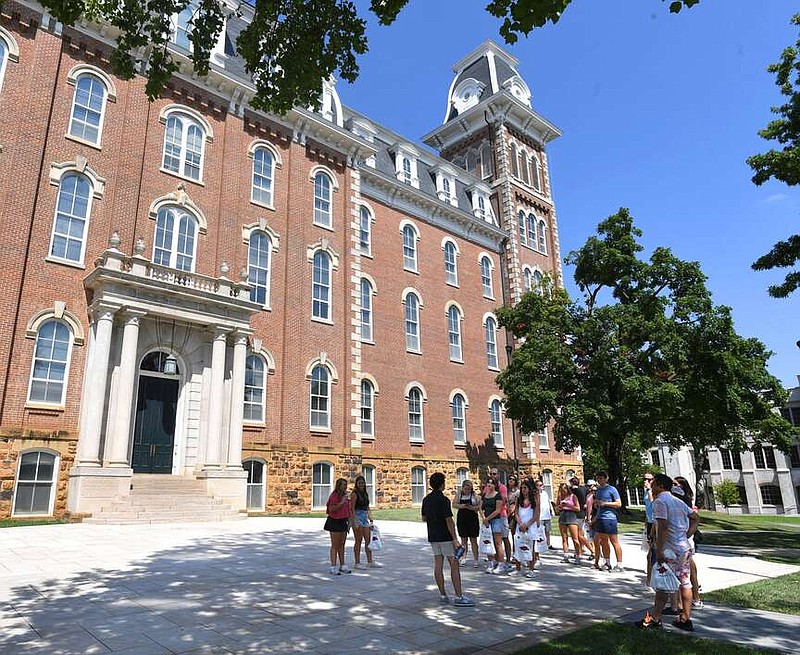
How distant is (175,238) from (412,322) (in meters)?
12.8

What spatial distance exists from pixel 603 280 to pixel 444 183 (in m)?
12.4

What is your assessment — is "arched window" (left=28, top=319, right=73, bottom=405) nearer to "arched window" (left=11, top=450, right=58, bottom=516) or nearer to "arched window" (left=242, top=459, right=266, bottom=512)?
"arched window" (left=11, top=450, right=58, bottom=516)

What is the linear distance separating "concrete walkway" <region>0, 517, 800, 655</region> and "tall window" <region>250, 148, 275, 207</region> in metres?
15.1

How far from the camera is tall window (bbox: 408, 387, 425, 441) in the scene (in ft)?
91.0

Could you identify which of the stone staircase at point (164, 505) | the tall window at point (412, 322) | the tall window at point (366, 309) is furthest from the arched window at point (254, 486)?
the tall window at point (412, 322)

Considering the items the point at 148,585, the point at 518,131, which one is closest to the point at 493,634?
the point at 148,585

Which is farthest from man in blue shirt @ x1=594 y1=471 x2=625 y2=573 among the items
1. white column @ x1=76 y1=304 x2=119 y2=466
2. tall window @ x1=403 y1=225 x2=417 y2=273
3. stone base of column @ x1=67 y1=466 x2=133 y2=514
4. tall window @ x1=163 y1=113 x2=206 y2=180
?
tall window @ x1=403 y1=225 x2=417 y2=273

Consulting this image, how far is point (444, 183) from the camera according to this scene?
34438mm

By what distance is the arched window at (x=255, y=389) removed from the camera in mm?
21219

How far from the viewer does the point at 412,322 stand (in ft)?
96.6

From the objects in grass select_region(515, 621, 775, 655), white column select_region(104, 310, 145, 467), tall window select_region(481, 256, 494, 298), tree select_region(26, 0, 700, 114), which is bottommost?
grass select_region(515, 621, 775, 655)

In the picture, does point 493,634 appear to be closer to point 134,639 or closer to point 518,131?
point 134,639

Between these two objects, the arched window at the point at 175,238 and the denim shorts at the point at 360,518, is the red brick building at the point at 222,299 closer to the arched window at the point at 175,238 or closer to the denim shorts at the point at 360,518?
the arched window at the point at 175,238

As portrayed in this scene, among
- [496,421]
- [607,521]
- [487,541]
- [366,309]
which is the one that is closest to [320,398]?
Answer: [366,309]
